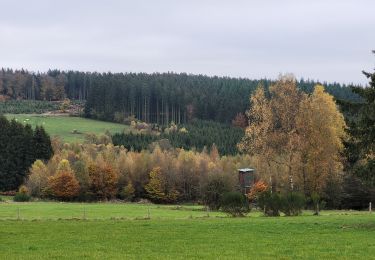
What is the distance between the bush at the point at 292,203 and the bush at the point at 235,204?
3015 mm

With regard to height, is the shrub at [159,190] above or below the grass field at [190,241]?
below

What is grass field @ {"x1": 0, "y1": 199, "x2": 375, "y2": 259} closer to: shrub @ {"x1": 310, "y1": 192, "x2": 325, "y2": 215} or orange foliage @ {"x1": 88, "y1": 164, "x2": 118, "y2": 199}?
shrub @ {"x1": 310, "y1": 192, "x2": 325, "y2": 215}

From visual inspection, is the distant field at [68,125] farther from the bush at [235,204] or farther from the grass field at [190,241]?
the grass field at [190,241]

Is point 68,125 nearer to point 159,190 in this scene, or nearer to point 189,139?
point 189,139

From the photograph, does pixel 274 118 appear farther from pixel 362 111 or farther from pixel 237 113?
pixel 237 113

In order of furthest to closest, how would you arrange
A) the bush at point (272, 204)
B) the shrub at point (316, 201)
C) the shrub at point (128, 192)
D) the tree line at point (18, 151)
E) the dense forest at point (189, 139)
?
the dense forest at point (189, 139) → the tree line at point (18, 151) → the shrub at point (128, 192) → the shrub at point (316, 201) → the bush at point (272, 204)

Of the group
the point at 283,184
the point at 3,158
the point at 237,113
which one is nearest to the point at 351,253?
the point at 283,184

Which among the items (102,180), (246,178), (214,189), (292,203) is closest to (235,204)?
(292,203)

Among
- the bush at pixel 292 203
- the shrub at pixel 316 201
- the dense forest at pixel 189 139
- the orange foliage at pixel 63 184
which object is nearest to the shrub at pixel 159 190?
the orange foliage at pixel 63 184

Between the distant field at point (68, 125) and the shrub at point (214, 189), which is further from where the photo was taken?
the distant field at point (68, 125)

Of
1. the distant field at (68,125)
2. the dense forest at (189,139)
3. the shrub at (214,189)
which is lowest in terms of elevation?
the shrub at (214,189)

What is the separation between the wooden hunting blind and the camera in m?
79.2

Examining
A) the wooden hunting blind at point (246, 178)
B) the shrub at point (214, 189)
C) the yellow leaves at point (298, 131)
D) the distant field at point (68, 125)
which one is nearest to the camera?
the yellow leaves at point (298, 131)

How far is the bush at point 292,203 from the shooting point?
42.2 metres
